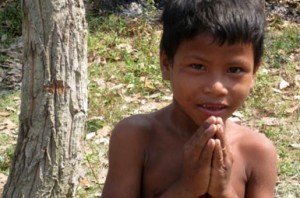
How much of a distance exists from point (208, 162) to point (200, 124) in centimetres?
15

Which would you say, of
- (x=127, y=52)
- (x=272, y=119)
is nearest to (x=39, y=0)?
(x=272, y=119)

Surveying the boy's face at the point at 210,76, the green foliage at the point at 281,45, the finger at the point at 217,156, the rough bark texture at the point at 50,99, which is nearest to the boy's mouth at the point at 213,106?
the boy's face at the point at 210,76

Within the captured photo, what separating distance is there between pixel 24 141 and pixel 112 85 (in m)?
2.44

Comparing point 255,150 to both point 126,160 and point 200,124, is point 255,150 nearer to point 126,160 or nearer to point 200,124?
point 200,124

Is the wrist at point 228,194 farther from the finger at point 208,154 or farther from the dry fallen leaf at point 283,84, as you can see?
the dry fallen leaf at point 283,84

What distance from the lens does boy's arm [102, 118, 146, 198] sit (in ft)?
7.73

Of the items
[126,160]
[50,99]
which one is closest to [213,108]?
[126,160]

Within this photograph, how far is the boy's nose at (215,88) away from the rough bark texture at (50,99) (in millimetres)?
1290

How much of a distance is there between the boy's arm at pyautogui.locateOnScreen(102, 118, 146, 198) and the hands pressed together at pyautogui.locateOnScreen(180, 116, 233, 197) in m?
A: 0.19

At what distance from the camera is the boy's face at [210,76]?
2.17 m

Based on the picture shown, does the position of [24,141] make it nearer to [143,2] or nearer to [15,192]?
[15,192]

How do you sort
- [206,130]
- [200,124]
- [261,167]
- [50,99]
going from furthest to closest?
1. [50,99]
2. [261,167]
3. [200,124]
4. [206,130]

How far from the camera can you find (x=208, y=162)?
2188 millimetres

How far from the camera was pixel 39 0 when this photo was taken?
3227 mm
